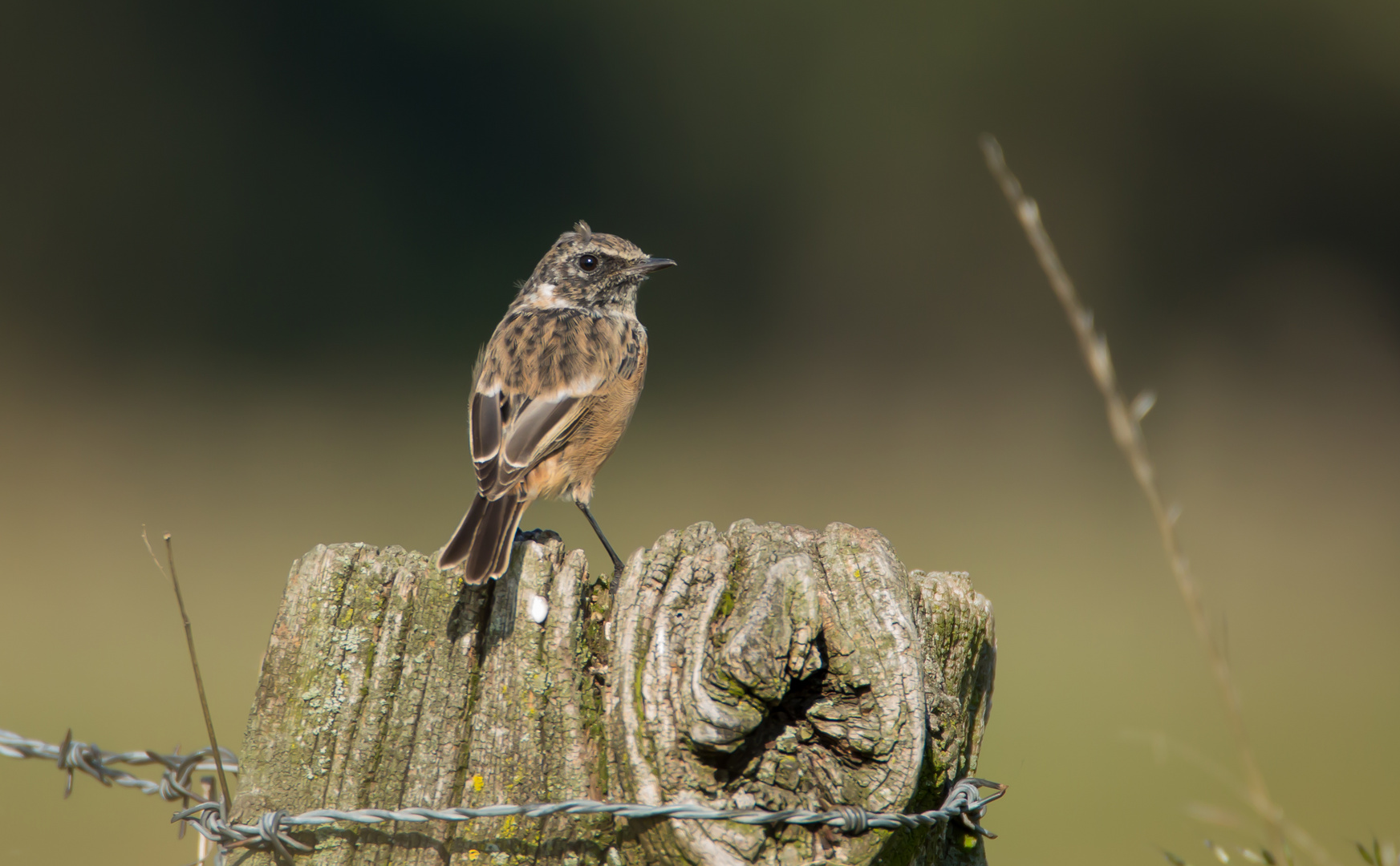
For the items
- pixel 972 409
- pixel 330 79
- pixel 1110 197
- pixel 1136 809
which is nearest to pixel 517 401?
pixel 1136 809

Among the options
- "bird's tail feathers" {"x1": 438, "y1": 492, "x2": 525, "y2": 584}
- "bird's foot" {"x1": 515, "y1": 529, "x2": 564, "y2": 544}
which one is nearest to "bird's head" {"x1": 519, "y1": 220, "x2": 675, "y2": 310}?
"bird's foot" {"x1": 515, "y1": 529, "x2": 564, "y2": 544}

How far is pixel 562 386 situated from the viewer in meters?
4.25

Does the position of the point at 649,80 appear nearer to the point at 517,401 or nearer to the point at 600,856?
the point at 517,401

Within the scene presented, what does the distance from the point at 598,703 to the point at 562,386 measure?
7.04 ft

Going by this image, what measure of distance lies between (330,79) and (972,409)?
30.2 feet

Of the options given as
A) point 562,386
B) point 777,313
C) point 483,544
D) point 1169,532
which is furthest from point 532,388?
point 777,313

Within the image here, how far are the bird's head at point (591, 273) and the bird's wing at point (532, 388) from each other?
511 mm

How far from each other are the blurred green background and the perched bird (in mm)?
3863

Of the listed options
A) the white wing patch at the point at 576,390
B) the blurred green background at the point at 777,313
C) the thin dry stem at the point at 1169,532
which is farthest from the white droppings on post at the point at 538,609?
the blurred green background at the point at 777,313

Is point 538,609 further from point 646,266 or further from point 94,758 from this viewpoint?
point 646,266

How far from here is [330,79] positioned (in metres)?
14.5

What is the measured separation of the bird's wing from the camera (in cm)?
382

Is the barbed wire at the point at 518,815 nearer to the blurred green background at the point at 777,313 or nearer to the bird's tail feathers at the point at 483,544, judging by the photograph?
the bird's tail feathers at the point at 483,544

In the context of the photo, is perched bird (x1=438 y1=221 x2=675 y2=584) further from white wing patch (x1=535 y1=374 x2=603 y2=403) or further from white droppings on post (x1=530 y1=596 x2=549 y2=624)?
white droppings on post (x1=530 y1=596 x2=549 y2=624)
